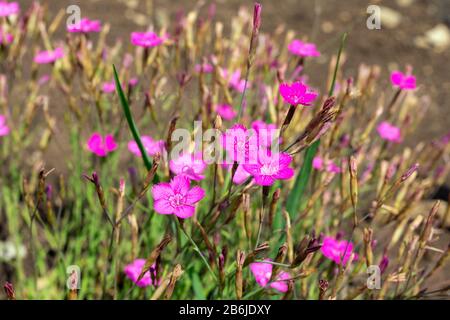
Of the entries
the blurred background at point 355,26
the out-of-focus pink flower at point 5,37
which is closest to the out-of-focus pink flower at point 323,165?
the out-of-focus pink flower at point 5,37

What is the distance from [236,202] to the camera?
1058mm

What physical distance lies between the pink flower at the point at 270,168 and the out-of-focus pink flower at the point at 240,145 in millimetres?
13

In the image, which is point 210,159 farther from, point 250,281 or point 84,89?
point 84,89

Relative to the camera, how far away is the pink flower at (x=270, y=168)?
93 centimetres

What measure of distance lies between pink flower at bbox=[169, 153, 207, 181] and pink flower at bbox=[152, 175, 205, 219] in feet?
0.13

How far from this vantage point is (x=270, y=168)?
0.96 metres

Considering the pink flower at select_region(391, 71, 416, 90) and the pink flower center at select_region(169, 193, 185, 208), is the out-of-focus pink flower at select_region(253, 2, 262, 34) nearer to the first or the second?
the pink flower center at select_region(169, 193, 185, 208)

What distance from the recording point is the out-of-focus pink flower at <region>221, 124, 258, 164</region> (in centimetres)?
95

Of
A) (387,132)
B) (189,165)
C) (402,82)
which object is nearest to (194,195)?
(189,165)

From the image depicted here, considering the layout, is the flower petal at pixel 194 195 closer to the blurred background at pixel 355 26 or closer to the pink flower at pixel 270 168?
the pink flower at pixel 270 168

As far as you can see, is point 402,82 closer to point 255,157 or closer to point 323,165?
point 323,165

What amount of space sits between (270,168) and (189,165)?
0.23 meters

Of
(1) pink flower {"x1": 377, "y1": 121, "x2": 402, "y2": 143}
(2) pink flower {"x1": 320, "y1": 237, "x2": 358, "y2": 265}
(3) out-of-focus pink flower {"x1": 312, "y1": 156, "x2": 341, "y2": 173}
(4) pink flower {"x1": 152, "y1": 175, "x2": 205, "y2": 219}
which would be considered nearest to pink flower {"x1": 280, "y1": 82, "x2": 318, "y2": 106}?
(4) pink flower {"x1": 152, "y1": 175, "x2": 205, "y2": 219}
